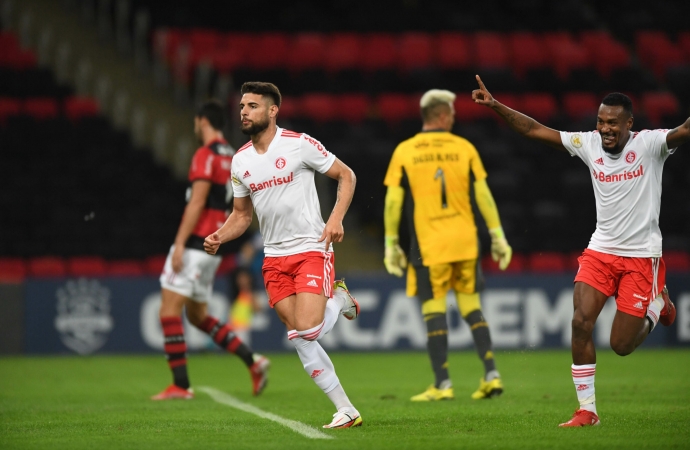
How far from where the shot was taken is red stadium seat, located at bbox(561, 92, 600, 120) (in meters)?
19.5

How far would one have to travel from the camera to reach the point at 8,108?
18.5 meters

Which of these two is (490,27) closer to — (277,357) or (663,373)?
(277,357)

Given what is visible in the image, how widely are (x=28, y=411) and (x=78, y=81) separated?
13191 mm

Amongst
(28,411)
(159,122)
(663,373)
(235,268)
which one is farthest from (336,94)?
(28,411)

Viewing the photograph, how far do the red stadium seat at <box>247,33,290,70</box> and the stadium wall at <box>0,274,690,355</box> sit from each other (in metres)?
7.30

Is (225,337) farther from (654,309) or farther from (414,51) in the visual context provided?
(414,51)

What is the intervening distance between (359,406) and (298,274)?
6.06ft

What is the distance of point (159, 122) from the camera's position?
20.2 metres

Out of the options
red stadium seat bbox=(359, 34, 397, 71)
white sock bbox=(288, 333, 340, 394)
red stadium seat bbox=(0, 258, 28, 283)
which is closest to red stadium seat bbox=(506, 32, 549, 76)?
red stadium seat bbox=(359, 34, 397, 71)

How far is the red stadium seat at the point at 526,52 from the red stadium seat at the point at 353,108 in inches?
137

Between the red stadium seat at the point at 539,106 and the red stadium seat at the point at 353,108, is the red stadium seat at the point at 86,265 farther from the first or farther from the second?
the red stadium seat at the point at 539,106

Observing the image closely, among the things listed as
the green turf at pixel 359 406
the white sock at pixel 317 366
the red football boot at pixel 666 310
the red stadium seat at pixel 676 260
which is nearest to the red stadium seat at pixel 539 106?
the red stadium seat at pixel 676 260

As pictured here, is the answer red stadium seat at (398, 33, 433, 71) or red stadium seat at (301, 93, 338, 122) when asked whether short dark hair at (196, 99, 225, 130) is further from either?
red stadium seat at (398, 33, 433, 71)

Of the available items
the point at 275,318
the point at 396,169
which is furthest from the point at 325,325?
the point at 275,318
